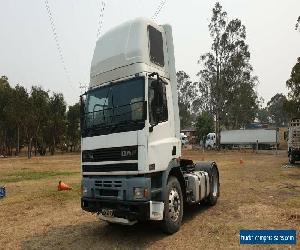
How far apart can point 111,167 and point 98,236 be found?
203cm

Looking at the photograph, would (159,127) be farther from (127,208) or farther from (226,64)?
(226,64)

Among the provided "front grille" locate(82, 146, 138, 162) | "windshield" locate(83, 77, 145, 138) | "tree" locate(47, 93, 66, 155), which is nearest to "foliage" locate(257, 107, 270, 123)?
"tree" locate(47, 93, 66, 155)

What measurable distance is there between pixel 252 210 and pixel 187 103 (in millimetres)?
101202

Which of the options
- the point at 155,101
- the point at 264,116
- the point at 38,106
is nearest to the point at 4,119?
the point at 38,106

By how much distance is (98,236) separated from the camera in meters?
9.75

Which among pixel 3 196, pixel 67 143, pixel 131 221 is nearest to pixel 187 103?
pixel 67 143

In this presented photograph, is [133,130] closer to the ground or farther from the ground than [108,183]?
farther from the ground

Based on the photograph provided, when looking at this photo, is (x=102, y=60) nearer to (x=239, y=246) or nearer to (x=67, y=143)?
(x=239, y=246)

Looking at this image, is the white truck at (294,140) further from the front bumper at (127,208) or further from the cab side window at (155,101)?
the front bumper at (127,208)

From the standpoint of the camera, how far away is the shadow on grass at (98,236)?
29.6ft

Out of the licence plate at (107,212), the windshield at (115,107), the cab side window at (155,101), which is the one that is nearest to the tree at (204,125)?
the windshield at (115,107)

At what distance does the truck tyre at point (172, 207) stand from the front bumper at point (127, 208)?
2.45ft

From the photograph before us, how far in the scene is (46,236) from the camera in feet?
32.9

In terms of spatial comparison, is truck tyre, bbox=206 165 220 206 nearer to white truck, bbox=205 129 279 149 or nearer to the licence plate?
the licence plate
